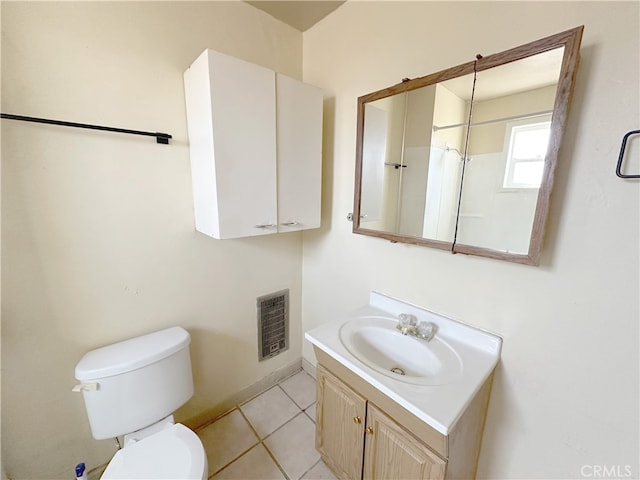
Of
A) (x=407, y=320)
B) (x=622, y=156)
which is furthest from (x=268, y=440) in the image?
(x=622, y=156)

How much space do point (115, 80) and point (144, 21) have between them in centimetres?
30

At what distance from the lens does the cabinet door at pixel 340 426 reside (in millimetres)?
1078

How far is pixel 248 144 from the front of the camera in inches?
46.4

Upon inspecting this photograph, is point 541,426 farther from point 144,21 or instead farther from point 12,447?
point 144,21

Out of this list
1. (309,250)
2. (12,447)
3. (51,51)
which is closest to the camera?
(51,51)

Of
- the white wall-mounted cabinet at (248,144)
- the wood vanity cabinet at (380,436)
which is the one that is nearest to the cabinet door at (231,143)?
the white wall-mounted cabinet at (248,144)

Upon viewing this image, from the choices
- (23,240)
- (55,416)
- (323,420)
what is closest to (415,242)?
(323,420)

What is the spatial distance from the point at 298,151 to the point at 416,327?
1.07 meters

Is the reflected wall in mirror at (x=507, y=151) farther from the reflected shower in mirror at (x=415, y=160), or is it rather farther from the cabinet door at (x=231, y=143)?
the cabinet door at (x=231, y=143)

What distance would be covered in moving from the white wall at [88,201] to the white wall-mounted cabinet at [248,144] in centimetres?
17

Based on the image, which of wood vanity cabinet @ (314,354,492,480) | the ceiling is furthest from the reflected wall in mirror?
the ceiling

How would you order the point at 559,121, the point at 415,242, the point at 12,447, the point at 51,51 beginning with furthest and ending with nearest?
1. the point at 415,242
2. the point at 12,447
3. the point at 51,51
4. the point at 559,121

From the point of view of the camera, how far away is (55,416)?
1109 millimetres

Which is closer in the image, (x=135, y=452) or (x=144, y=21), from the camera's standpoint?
(x=135, y=452)
